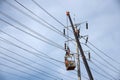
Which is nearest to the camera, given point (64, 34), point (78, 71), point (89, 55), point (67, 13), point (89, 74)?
point (89, 74)

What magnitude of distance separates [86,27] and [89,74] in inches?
423

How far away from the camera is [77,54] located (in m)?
30.5

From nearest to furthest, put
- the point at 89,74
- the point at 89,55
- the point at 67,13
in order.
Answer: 1. the point at 89,74
2. the point at 67,13
3. the point at 89,55

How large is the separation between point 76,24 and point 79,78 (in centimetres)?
635

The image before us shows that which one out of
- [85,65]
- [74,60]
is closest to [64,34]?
[74,60]

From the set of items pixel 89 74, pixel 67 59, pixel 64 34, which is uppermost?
pixel 64 34

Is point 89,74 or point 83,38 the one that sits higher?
point 83,38

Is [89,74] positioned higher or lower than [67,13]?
lower

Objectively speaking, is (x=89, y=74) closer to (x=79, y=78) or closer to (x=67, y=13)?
(x=67, y=13)

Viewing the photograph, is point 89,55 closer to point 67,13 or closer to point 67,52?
point 67,52

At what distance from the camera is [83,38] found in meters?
30.4

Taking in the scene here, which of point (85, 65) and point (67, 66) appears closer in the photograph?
point (85, 65)

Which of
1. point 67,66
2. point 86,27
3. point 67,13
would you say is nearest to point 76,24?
point 86,27

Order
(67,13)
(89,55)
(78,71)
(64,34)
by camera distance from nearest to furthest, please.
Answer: (67,13) < (64,34) < (78,71) < (89,55)
